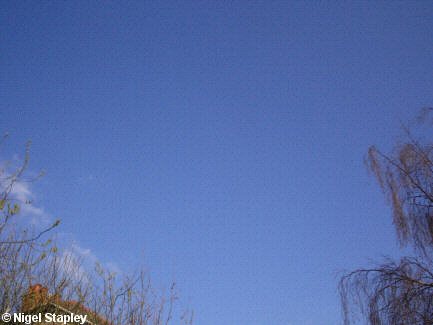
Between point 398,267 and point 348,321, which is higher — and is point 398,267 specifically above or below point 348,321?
above

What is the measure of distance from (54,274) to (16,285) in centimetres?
50

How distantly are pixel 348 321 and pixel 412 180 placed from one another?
2947 millimetres

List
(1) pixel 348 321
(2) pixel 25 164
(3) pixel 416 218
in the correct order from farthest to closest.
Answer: (3) pixel 416 218 → (1) pixel 348 321 → (2) pixel 25 164

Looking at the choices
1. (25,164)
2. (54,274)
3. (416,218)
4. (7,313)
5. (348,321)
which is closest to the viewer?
(25,164)

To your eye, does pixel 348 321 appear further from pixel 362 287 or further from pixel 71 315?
pixel 71 315

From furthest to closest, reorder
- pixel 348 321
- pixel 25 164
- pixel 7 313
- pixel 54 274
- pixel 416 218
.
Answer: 1. pixel 416 218
2. pixel 348 321
3. pixel 54 274
4. pixel 7 313
5. pixel 25 164

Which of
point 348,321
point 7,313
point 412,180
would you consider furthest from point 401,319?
point 7,313

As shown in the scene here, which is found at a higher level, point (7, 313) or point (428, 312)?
point (428, 312)

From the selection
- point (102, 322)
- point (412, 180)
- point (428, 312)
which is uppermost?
point (412, 180)

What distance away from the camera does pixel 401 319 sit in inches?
210

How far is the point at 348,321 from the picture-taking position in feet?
19.1

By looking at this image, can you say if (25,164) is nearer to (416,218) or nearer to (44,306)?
(44,306)

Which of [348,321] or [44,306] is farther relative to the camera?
[348,321]

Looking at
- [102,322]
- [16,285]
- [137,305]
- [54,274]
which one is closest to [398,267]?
[137,305]
